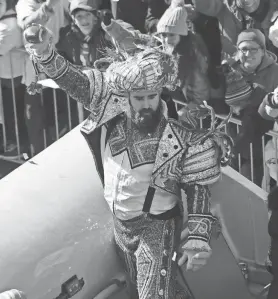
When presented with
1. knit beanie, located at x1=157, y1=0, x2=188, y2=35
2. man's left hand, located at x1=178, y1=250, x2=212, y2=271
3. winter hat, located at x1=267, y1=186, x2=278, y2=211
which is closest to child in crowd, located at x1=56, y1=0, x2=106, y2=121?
knit beanie, located at x1=157, y1=0, x2=188, y2=35

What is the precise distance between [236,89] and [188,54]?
0.44 meters

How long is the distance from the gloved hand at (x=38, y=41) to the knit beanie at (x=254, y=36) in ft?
6.19

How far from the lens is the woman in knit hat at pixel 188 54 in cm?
624

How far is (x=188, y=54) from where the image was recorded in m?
6.28

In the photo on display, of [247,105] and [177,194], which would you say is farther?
[247,105]

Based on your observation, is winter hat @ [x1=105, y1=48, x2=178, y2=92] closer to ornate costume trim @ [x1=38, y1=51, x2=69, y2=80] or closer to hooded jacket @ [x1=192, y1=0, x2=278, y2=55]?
ornate costume trim @ [x1=38, y1=51, x2=69, y2=80]

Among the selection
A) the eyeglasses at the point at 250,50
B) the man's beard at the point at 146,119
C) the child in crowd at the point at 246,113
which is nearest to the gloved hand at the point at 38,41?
the man's beard at the point at 146,119

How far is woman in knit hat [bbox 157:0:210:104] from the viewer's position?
624 centimetres

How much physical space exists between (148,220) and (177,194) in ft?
0.63

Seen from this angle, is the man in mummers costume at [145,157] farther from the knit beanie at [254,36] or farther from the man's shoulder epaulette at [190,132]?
the knit beanie at [254,36]

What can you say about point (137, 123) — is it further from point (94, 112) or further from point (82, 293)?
point (82, 293)

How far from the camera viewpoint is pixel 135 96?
4.58 metres

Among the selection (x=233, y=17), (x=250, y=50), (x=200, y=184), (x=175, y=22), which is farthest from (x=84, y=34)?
(x=200, y=184)

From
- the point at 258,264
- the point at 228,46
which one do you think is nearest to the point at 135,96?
the point at 258,264
